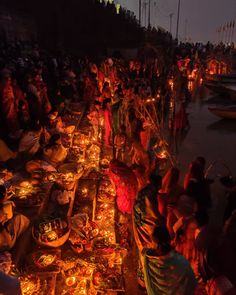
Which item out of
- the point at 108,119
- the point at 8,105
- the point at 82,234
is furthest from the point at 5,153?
the point at 108,119

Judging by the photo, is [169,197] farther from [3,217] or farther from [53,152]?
[53,152]

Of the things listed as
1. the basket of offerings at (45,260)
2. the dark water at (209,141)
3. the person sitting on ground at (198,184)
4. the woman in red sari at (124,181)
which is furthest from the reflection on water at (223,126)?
the basket of offerings at (45,260)

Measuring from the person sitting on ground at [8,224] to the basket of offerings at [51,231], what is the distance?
204 mm

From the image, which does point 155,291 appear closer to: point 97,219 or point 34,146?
point 97,219

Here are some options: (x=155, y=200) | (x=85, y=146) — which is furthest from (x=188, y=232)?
(x=85, y=146)

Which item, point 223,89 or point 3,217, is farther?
point 223,89

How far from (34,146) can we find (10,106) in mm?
1545

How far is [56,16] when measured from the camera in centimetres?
2388

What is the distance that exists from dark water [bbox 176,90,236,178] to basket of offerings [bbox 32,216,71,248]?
4215 mm

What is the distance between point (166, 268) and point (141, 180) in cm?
246

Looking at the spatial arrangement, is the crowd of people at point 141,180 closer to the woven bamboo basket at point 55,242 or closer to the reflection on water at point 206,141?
the woven bamboo basket at point 55,242

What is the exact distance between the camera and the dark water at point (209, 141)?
917 centimetres

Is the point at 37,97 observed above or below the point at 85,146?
above

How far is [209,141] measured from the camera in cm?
1109
